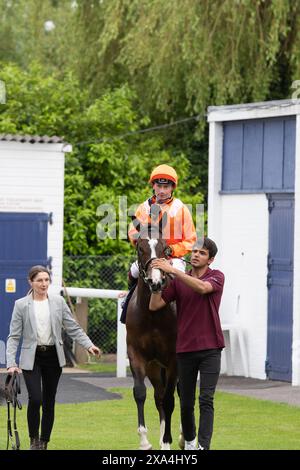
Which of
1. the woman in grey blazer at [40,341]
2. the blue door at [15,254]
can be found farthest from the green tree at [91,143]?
the woman in grey blazer at [40,341]

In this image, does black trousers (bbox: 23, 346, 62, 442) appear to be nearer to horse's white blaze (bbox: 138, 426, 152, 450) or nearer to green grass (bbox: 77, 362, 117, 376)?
horse's white blaze (bbox: 138, 426, 152, 450)

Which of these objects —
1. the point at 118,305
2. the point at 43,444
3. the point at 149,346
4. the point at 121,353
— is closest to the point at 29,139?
the point at 118,305

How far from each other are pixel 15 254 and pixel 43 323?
28.3 feet

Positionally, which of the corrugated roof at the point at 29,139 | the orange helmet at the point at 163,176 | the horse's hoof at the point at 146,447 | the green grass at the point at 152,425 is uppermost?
the corrugated roof at the point at 29,139

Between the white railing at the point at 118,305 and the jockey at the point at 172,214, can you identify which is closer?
the jockey at the point at 172,214

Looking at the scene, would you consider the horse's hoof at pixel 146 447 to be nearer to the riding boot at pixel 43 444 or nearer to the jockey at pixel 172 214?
the riding boot at pixel 43 444

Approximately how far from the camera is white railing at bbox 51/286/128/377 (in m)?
19.3

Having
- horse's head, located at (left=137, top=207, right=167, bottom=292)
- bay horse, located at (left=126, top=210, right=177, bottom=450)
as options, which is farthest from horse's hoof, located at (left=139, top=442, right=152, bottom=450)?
horse's head, located at (left=137, top=207, right=167, bottom=292)

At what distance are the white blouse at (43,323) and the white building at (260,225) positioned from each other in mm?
7202

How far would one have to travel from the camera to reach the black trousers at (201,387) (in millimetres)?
10781

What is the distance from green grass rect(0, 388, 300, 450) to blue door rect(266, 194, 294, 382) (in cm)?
176

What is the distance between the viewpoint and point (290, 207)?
1872cm

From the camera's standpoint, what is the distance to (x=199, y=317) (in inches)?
429

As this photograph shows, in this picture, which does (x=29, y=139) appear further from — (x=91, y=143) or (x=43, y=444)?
(x=43, y=444)
